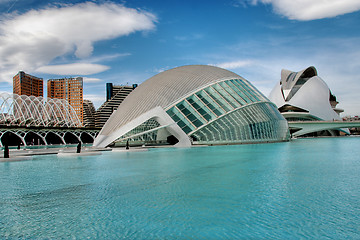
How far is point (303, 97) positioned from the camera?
263 feet

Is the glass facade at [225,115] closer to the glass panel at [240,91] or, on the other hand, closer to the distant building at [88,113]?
the glass panel at [240,91]

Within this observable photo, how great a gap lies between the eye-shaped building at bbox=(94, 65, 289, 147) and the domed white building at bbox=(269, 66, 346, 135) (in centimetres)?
4477

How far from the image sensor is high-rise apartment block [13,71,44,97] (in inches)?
6424

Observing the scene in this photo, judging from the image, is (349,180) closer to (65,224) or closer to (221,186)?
(221,186)

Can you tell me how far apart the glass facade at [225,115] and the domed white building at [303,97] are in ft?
147

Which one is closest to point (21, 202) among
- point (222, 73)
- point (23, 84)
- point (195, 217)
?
point (195, 217)

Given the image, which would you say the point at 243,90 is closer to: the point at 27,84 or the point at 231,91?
the point at 231,91

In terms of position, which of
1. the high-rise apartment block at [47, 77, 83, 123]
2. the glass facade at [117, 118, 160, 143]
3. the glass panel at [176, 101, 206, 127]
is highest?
the high-rise apartment block at [47, 77, 83, 123]

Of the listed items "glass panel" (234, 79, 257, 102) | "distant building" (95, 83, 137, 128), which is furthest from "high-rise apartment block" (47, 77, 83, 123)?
"glass panel" (234, 79, 257, 102)

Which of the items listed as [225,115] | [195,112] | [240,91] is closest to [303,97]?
[240,91]

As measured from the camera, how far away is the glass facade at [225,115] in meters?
31.4

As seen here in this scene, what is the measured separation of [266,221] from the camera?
6141 millimetres

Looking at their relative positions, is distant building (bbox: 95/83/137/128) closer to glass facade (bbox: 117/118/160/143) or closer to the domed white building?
the domed white building

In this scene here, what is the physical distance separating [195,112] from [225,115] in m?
3.30
